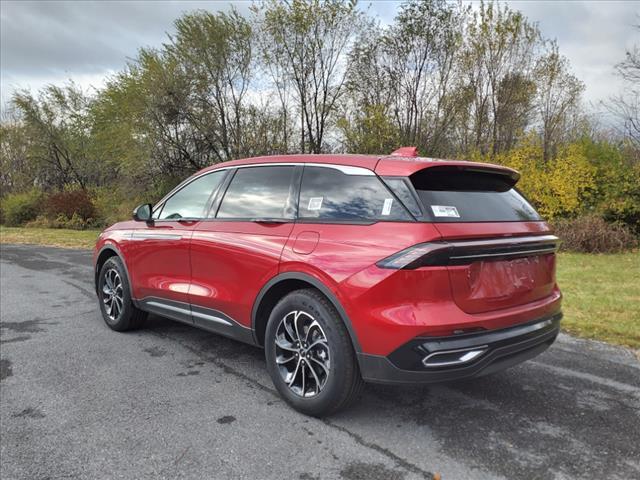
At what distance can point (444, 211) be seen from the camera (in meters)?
2.78

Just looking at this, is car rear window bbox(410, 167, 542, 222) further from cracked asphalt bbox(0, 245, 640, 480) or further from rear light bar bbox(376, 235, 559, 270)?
cracked asphalt bbox(0, 245, 640, 480)

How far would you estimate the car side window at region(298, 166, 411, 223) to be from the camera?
2852 millimetres

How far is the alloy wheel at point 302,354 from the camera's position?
302cm

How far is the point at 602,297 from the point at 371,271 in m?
5.19

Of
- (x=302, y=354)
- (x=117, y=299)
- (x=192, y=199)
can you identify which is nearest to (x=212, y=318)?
(x=302, y=354)

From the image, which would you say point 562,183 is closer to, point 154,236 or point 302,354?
point 154,236

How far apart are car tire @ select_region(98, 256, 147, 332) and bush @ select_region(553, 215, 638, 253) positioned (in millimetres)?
10047

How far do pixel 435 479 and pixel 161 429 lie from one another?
5.40 feet

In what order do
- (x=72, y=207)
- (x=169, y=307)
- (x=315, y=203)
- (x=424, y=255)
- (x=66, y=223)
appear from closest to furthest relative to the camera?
(x=424, y=255)
(x=315, y=203)
(x=169, y=307)
(x=66, y=223)
(x=72, y=207)

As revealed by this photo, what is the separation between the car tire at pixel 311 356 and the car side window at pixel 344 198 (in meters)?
0.54

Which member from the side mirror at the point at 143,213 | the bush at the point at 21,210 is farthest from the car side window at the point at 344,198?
the bush at the point at 21,210

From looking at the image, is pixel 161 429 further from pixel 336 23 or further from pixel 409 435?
pixel 336 23

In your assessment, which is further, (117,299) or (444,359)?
(117,299)

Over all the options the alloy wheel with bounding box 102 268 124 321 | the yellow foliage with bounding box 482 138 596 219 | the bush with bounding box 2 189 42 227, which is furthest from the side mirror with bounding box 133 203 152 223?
the bush with bounding box 2 189 42 227
